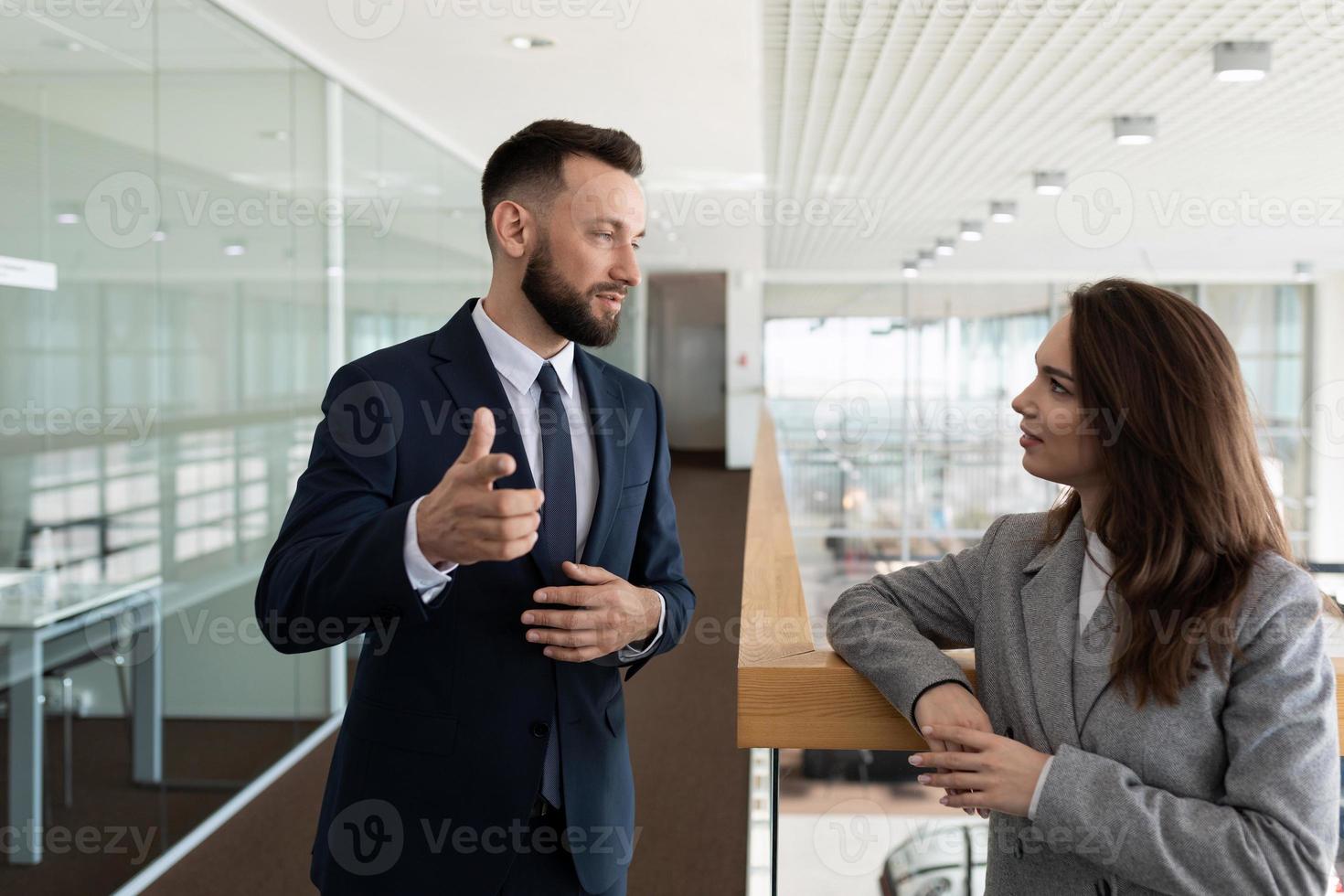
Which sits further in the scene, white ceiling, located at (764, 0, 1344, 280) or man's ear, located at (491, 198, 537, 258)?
white ceiling, located at (764, 0, 1344, 280)

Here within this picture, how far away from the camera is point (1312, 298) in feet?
45.1

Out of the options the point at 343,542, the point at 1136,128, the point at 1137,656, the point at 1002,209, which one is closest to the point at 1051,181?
the point at 1002,209

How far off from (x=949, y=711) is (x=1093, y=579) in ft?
0.77

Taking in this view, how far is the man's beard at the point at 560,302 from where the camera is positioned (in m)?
1.45

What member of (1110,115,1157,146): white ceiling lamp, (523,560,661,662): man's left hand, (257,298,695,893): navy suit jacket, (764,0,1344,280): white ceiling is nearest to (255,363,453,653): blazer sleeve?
(257,298,695,893): navy suit jacket

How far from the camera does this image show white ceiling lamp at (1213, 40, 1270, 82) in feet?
13.0

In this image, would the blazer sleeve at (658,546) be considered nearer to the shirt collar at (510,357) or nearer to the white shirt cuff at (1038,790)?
the shirt collar at (510,357)

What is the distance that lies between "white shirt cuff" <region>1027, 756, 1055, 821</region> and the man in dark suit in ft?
1.65

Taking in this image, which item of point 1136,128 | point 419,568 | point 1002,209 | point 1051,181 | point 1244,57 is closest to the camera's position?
point 419,568

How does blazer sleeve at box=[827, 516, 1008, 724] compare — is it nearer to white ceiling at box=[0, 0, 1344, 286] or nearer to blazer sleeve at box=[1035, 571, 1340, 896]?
blazer sleeve at box=[1035, 571, 1340, 896]

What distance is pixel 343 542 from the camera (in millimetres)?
1155

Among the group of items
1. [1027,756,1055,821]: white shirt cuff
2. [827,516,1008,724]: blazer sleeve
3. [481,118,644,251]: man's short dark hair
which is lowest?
[1027,756,1055,821]: white shirt cuff

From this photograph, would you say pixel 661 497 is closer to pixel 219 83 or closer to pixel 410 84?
pixel 219 83

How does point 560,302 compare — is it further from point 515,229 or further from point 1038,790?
point 1038,790
